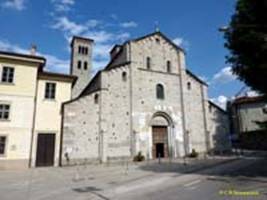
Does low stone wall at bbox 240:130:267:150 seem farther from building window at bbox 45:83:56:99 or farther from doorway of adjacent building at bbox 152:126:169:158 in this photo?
building window at bbox 45:83:56:99

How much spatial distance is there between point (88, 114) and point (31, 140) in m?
5.99

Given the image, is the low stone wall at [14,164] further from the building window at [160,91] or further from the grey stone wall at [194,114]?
the grey stone wall at [194,114]

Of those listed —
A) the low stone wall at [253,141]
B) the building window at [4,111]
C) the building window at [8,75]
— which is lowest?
the low stone wall at [253,141]

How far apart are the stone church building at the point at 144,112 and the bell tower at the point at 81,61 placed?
19.1 metres

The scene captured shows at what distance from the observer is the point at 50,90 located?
2389 cm

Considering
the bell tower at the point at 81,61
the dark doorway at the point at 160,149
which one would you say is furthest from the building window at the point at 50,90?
the bell tower at the point at 81,61

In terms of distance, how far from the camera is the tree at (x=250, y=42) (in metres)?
13.4

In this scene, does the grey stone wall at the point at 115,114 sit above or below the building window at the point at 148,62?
below

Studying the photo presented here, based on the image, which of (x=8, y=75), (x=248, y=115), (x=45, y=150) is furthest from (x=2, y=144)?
(x=248, y=115)

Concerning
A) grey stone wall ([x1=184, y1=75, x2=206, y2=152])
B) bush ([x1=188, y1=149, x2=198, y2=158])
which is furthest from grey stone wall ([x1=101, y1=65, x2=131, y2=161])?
grey stone wall ([x1=184, y1=75, x2=206, y2=152])

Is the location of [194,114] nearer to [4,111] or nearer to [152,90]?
[152,90]

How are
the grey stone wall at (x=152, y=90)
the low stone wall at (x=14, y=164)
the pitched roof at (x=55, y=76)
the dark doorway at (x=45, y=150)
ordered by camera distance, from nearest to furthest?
the low stone wall at (x=14, y=164)
the dark doorway at (x=45, y=150)
the pitched roof at (x=55, y=76)
the grey stone wall at (x=152, y=90)

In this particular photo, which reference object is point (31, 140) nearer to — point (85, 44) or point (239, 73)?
point (239, 73)

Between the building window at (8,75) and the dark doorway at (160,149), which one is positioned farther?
the dark doorway at (160,149)
